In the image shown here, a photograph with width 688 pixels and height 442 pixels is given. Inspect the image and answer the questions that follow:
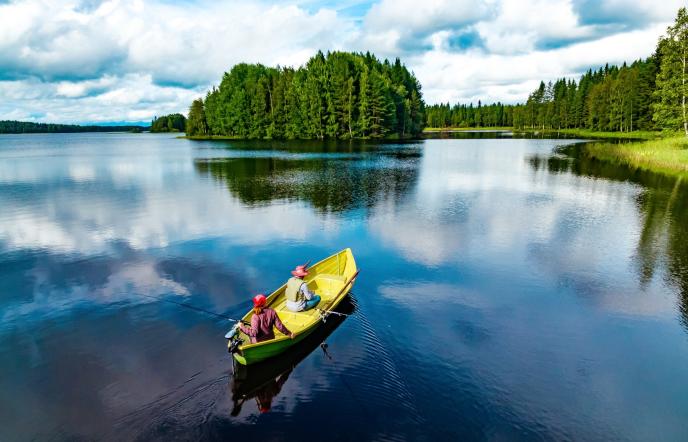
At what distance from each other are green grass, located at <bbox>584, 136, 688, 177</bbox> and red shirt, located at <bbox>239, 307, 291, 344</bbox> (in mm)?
54387

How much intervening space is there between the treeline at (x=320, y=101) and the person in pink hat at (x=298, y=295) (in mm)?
106502

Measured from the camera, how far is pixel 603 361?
12719 mm

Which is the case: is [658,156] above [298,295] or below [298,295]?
above

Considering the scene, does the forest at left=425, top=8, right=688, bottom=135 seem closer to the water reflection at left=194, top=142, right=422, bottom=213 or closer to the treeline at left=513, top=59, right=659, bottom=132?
the treeline at left=513, top=59, right=659, bottom=132

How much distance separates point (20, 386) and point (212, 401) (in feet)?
19.7

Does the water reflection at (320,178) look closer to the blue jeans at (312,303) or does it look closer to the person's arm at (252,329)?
the blue jeans at (312,303)

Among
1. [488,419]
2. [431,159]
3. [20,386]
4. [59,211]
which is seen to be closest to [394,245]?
Answer: [488,419]

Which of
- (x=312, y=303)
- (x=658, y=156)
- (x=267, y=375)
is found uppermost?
(x=658, y=156)

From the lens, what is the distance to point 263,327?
40.4ft

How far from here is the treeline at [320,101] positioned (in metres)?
118

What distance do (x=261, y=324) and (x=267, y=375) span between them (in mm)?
1610

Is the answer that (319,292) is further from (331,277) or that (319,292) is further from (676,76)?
(676,76)

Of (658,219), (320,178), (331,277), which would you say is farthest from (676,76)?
(331,277)

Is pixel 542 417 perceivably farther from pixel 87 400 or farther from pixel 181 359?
pixel 87 400
